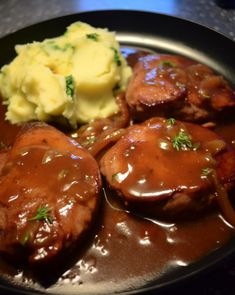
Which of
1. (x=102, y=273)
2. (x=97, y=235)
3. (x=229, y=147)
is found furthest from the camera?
(x=229, y=147)

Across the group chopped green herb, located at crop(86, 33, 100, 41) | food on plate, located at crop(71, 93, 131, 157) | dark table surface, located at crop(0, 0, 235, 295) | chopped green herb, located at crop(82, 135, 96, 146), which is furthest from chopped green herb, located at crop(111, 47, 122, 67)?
dark table surface, located at crop(0, 0, 235, 295)

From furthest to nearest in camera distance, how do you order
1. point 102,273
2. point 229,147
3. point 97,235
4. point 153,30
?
1. point 153,30
2. point 229,147
3. point 97,235
4. point 102,273

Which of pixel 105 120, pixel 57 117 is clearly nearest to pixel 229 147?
pixel 105 120

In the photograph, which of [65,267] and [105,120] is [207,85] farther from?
[65,267]

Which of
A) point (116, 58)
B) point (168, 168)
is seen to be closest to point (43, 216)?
point (168, 168)

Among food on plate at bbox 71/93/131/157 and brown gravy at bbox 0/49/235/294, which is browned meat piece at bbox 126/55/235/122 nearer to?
food on plate at bbox 71/93/131/157

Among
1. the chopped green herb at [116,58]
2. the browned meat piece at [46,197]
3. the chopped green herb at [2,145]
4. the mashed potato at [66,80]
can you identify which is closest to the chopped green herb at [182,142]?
the browned meat piece at [46,197]
